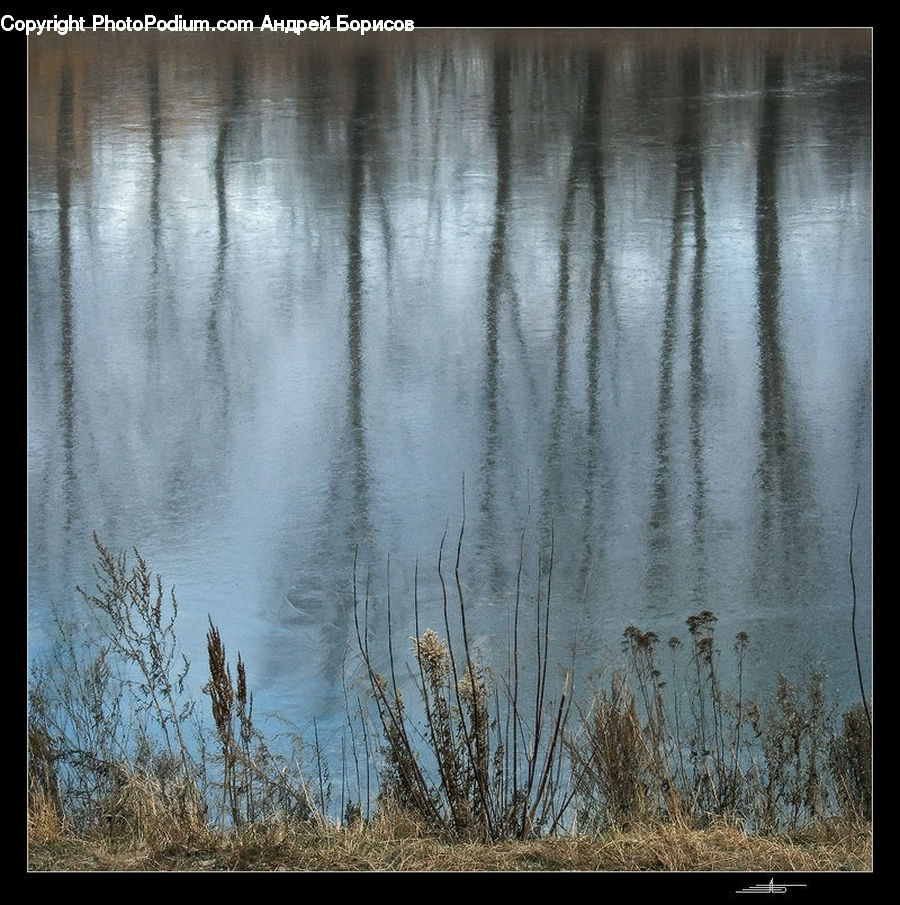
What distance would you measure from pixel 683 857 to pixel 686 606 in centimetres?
101

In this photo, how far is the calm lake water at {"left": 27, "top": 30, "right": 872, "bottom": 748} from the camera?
5.98 metres

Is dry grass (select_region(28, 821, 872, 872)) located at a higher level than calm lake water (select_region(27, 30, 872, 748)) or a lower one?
lower

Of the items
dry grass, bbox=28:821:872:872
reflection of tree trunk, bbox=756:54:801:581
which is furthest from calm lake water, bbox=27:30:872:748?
dry grass, bbox=28:821:872:872

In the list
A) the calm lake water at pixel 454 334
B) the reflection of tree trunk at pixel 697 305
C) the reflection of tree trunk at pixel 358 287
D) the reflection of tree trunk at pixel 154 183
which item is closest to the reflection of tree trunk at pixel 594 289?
the calm lake water at pixel 454 334

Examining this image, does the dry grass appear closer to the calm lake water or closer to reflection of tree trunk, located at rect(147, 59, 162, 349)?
the calm lake water

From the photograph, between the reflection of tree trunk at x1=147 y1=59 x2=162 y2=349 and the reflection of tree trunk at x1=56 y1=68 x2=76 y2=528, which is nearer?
the reflection of tree trunk at x1=56 y1=68 x2=76 y2=528

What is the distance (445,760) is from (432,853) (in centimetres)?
32

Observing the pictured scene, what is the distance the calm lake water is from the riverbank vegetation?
0.36ft

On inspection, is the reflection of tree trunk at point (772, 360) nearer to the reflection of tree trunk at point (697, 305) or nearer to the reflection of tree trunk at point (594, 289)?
the reflection of tree trunk at point (697, 305)

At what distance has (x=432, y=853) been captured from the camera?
5.30 m

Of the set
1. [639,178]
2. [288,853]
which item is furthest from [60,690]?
[639,178]

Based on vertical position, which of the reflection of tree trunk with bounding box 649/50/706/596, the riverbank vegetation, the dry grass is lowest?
the dry grass

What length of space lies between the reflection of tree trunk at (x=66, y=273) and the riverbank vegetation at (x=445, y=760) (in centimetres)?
38

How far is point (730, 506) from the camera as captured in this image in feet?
19.9
